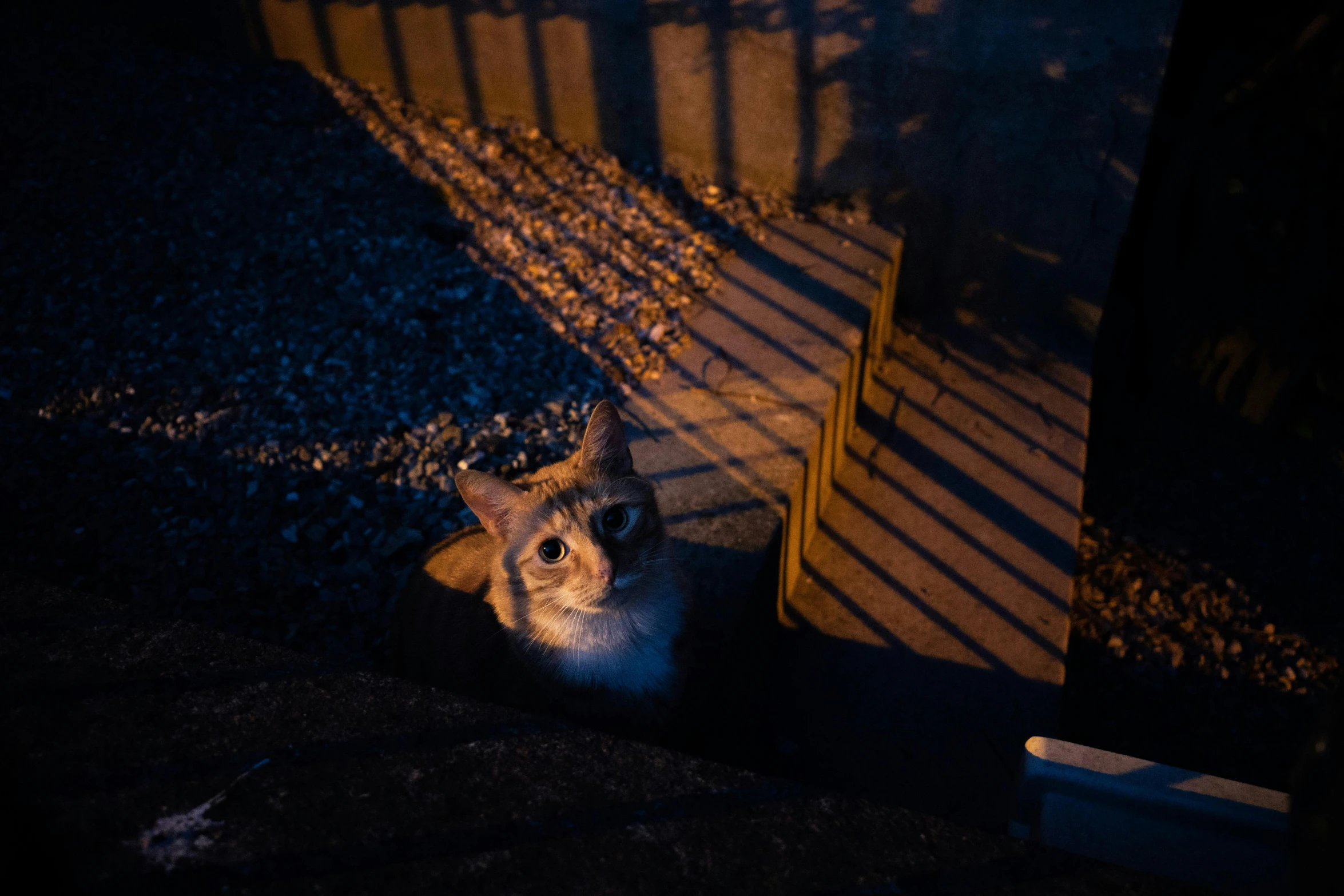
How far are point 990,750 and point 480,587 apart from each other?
1856 millimetres

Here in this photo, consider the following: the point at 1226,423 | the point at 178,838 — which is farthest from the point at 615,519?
the point at 1226,423

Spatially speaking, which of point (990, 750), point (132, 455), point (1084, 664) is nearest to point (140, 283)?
point (132, 455)

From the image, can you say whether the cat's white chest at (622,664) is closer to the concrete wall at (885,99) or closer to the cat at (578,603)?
the cat at (578,603)

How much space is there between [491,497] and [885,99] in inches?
115

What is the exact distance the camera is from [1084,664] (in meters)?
3.32

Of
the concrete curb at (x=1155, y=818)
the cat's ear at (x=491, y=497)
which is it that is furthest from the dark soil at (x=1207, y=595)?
the cat's ear at (x=491, y=497)

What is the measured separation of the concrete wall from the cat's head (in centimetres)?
259

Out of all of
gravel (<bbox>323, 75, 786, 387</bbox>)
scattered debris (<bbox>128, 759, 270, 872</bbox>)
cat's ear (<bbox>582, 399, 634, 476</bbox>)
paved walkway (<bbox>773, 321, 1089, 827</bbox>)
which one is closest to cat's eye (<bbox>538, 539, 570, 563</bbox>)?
cat's ear (<bbox>582, 399, 634, 476</bbox>)

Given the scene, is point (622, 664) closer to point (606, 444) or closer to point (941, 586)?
A: point (606, 444)

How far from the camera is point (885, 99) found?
12.9 ft

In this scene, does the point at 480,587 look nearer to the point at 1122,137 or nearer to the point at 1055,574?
the point at 1055,574

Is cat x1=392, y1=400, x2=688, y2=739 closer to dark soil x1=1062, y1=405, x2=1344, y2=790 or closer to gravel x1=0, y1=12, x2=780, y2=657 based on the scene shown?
gravel x1=0, y1=12, x2=780, y2=657

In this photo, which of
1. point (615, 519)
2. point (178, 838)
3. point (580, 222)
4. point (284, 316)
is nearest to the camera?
point (178, 838)

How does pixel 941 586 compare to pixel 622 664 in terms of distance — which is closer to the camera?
pixel 622 664
